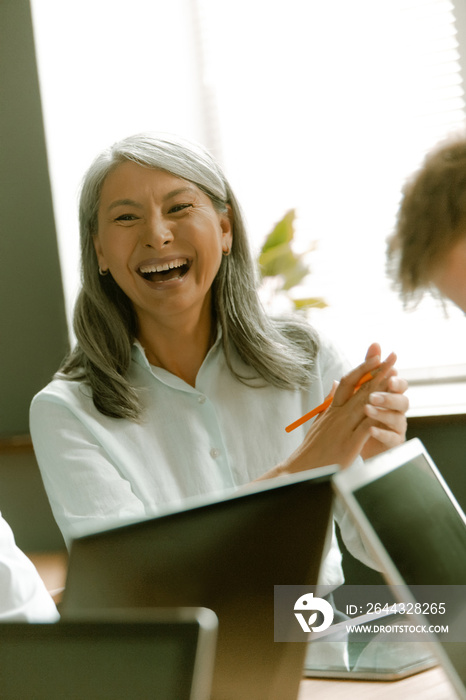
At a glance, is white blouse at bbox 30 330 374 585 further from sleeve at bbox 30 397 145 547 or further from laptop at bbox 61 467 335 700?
laptop at bbox 61 467 335 700

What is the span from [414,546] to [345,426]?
1.69ft

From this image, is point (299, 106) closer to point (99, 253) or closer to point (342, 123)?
point (342, 123)

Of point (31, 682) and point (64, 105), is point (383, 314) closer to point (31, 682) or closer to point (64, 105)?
point (64, 105)

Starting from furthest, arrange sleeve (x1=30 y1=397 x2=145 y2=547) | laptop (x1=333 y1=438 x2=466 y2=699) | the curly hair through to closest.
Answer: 1. sleeve (x1=30 y1=397 x2=145 y2=547)
2. laptop (x1=333 y1=438 x2=466 y2=699)
3. the curly hair

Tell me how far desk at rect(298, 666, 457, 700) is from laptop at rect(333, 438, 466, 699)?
0.52 ft

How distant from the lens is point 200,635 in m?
0.43

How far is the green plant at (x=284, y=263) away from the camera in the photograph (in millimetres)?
2553

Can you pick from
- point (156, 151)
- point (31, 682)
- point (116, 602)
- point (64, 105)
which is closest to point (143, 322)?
point (156, 151)

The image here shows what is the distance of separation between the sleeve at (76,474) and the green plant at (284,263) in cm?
117

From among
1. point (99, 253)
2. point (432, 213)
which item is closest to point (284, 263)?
point (99, 253)

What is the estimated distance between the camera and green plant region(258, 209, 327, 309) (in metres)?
2.55

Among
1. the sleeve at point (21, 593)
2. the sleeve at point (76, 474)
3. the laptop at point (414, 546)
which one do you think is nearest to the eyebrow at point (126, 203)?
the sleeve at point (76, 474)

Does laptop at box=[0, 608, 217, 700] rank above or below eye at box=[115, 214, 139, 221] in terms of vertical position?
below

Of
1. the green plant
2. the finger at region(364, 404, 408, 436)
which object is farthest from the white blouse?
the green plant
